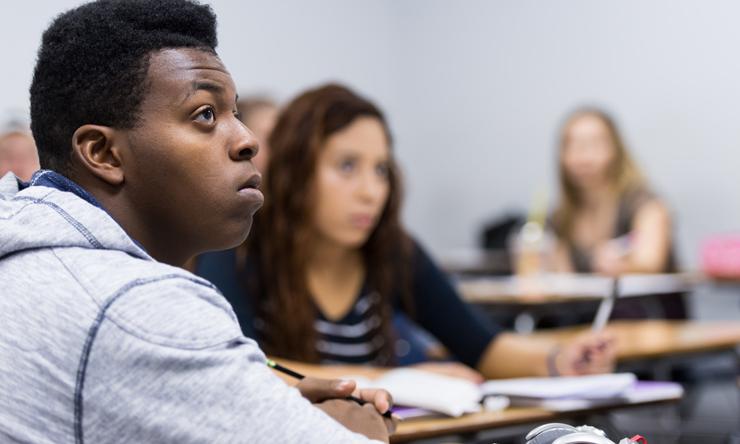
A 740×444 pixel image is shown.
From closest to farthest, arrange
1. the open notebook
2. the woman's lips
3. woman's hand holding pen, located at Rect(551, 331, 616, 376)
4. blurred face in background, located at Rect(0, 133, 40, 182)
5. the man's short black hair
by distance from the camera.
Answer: the man's short black hair
blurred face in background, located at Rect(0, 133, 40, 182)
the open notebook
woman's hand holding pen, located at Rect(551, 331, 616, 376)
the woman's lips

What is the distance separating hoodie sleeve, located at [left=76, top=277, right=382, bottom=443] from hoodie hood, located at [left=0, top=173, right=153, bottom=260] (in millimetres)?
93

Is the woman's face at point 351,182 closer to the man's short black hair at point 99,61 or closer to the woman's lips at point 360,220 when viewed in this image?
the woman's lips at point 360,220

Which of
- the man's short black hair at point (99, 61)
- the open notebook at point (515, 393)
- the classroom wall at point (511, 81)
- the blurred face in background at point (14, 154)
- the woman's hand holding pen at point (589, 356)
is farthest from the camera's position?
the classroom wall at point (511, 81)

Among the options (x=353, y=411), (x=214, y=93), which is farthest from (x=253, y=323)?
(x=214, y=93)

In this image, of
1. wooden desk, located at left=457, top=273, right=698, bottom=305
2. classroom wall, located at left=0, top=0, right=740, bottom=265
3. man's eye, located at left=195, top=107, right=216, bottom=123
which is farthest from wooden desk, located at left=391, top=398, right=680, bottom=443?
classroom wall, located at left=0, top=0, right=740, bottom=265

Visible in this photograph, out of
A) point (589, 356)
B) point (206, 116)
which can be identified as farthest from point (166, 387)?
point (589, 356)

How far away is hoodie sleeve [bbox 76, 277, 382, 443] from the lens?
0.71m

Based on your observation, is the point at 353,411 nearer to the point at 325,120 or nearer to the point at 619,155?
the point at 325,120

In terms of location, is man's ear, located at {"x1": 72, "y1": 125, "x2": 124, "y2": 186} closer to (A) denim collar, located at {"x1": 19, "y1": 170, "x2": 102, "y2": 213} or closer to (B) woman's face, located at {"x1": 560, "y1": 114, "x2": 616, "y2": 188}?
(A) denim collar, located at {"x1": 19, "y1": 170, "x2": 102, "y2": 213}

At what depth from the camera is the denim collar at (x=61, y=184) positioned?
33.6 inches

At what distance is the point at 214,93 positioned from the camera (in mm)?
878

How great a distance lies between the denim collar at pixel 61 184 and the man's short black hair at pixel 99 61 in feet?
0.07

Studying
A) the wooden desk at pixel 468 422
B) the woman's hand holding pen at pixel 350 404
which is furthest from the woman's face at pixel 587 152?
the woman's hand holding pen at pixel 350 404

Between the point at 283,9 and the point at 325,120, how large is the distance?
3944 mm
